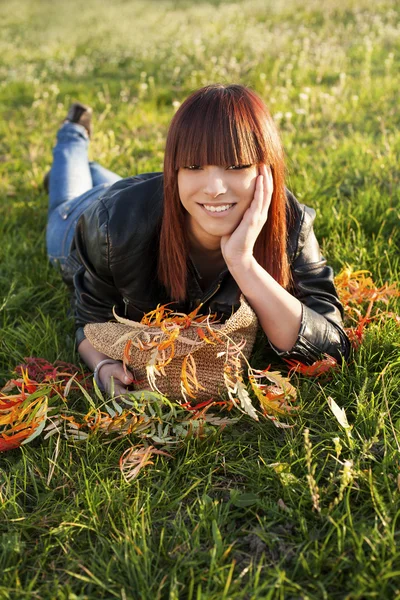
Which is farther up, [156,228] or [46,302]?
[156,228]

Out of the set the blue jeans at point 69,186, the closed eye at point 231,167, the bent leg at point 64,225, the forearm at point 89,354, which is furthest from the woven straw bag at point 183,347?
the bent leg at point 64,225

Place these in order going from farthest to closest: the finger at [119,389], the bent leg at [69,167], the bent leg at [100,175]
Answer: the bent leg at [100,175]
the bent leg at [69,167]
the finger at [119,389]

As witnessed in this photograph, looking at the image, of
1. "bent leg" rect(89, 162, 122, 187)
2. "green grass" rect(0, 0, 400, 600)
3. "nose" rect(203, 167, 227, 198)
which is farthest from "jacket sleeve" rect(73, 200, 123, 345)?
"bent leg" rect(89, 162, 122, 187)

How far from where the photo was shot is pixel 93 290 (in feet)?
9.68

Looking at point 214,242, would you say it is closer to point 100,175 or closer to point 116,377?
point 116,377

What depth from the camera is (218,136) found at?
2287 millimetres

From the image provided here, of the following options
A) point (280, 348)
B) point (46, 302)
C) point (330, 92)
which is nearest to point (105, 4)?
point (330, 92)

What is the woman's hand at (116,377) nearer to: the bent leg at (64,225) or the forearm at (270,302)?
the forearm at (270,302)

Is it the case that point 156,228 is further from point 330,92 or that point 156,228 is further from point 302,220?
point 330,92

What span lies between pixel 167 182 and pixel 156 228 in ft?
0.93

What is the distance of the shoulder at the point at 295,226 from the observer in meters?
2.74

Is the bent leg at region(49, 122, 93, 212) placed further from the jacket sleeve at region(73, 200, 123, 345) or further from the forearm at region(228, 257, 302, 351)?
the forearm at region(228, 257, 302, 351)

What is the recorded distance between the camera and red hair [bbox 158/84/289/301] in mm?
2299

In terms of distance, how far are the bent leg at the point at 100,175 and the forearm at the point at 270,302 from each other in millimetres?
2216
